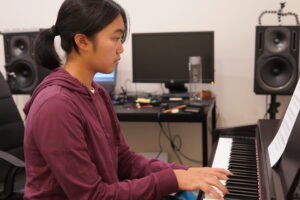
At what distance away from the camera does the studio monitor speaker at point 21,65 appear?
114 inches

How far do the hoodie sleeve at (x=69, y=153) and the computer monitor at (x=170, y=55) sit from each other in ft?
5.75

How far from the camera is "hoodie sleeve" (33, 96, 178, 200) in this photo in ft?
3.43

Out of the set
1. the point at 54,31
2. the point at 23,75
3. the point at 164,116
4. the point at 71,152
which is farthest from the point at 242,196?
the point at 23,75

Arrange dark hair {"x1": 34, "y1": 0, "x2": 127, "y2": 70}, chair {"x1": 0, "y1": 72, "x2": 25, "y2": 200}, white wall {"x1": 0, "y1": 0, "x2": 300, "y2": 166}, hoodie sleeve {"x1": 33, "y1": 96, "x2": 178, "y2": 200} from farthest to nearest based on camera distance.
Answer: white wall {"x1": 0, "y1": 0, "x2": 300, "y2": 166}
chair {"x1": 0, "y1": 72, "x2": 25, "y2": 200}
dark hair {"x1": 34, "y1": 0, "x2": 127, "y2": 70}
hoodie sleeve {"x1": 33, "y1": 96, "x2": 178, "y2": 200}

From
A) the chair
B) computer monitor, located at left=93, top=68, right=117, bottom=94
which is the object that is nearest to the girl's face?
the chair

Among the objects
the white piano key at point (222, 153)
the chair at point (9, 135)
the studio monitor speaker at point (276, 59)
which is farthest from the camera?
the studio monitor speaker at point (276, 59)

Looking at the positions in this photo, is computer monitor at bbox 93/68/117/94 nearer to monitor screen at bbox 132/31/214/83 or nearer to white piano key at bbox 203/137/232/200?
monitor screen at bbox 132/31/214/83

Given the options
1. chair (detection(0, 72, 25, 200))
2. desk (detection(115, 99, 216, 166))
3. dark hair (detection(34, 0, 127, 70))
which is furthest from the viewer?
desk (detection(115, 99, 216, 166))

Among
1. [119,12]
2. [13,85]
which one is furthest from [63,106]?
[13,85]

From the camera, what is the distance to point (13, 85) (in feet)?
9.64

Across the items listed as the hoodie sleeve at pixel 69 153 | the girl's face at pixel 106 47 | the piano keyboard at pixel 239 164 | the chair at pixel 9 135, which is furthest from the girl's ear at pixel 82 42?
the chair at pixel 9 135

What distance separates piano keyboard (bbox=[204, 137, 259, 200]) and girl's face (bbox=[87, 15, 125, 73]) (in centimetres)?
53

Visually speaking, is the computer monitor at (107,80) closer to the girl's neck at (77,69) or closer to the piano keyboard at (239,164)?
the piano keyboard at (239,164)

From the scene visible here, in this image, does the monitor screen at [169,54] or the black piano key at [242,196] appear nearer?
the black piano key at [242,196]
